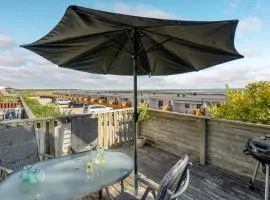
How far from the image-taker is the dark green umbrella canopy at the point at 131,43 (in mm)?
2520

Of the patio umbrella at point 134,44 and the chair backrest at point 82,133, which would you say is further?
the chair backrest at point 82,133

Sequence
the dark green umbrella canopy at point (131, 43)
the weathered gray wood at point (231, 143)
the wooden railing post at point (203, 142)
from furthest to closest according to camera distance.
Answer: the wooden railing post at point (203, 142) < the weathered gray wood at point (231, 143) < the dark green umbrella canopy at point (131, 43)

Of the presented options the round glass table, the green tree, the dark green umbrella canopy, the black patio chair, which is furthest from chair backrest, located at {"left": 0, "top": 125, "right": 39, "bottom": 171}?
the green tree

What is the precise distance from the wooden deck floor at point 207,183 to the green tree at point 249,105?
116cm

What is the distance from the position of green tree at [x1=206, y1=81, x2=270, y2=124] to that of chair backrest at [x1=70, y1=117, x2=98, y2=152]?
273 cm

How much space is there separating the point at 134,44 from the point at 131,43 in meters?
0.05

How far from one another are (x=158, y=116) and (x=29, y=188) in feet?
16.2

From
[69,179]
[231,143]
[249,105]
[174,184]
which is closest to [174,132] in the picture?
[231,143]

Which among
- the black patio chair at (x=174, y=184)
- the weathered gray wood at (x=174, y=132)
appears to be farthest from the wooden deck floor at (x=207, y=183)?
the black patio chair at (x=174, y=184)

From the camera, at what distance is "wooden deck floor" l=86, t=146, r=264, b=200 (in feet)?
13.0

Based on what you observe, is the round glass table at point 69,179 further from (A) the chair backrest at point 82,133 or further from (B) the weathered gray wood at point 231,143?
(B) the weathered gray wood at point 231,143

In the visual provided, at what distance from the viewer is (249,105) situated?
5.02m

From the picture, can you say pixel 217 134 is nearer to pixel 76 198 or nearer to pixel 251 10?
pixel 76 198

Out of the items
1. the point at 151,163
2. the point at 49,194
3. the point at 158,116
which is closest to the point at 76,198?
the point at 49,194
